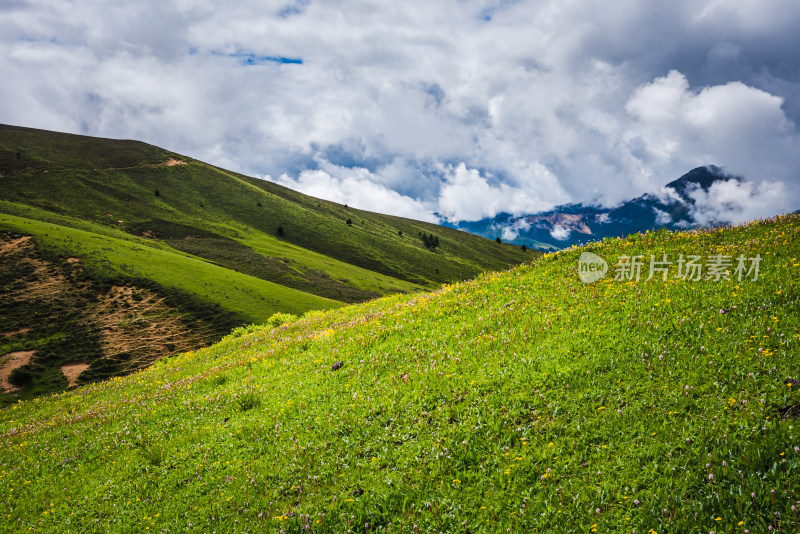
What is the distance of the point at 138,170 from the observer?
6417 inches

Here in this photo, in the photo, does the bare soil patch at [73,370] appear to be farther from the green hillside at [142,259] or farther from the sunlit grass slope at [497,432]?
the sunlit grass slope at [497,432]

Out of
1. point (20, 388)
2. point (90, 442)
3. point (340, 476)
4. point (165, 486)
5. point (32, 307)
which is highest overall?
point (340, 476)

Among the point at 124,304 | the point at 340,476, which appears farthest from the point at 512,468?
the point at 124,304

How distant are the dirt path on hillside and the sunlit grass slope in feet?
115

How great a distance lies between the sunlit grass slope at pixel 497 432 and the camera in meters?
5.12

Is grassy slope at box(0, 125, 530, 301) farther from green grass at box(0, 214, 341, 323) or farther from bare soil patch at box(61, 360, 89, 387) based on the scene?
bare soil patch at box(61, 360, 89, 387)

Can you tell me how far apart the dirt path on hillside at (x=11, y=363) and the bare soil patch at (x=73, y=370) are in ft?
12.6

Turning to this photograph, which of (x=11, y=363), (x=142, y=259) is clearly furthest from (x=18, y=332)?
(x=142, y=259)

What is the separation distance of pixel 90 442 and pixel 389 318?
385 inches

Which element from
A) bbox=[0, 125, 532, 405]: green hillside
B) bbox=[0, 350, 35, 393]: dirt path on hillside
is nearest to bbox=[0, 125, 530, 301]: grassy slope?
bbox=[0, 125, 532, 405]: green hillside

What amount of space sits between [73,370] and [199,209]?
4698 inches

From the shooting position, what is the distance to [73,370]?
4125 cm

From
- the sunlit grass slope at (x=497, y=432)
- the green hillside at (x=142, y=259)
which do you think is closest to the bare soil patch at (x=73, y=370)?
the green hillside at (x=142, y=259)

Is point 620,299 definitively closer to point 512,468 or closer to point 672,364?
point 672,364
